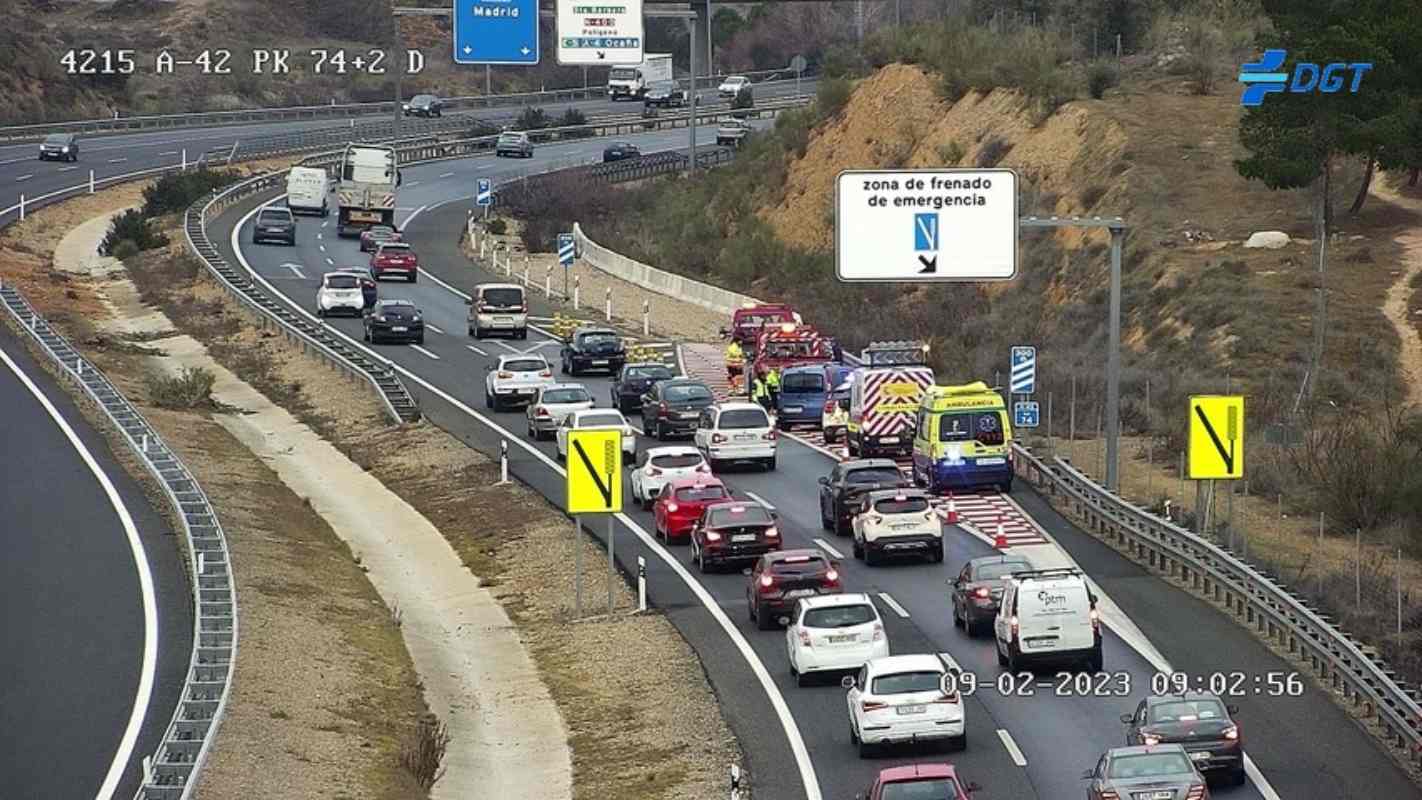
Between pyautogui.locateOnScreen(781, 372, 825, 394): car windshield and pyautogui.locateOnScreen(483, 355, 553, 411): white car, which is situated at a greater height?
pyautogui.locateOnScreen(781, 372, 825, 394): car windshield

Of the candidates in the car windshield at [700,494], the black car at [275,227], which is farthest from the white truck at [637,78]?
the car windshield at [700,494]

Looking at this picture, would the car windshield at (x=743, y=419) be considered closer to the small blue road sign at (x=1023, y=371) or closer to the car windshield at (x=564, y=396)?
the small blue road sign at (x=1023, y=371)

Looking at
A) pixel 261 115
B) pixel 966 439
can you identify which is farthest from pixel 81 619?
pixel 261 115

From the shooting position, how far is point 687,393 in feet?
180

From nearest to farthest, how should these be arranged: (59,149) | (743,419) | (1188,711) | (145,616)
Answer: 1. (1188,711)
2. (145,616)
3. (743,419)
4. (59,149)

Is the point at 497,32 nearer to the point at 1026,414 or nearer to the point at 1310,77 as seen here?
the point at 1310,77

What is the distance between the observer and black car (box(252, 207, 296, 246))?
94750 mm

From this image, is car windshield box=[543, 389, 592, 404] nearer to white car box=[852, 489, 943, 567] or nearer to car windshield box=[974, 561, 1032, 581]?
white car box=[852, 489, 943, 567]

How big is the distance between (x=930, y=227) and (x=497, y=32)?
36516mm

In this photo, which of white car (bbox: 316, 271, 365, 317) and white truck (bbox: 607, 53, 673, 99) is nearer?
white car (bbox: 316, 271, 365, 317)

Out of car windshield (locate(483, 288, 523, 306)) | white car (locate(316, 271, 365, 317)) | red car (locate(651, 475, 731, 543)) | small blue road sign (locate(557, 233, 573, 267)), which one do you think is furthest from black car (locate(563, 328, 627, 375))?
red car (locate(651, 475, 731, 543))

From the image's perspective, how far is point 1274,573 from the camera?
38.3m

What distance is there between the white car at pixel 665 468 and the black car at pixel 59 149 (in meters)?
76.0

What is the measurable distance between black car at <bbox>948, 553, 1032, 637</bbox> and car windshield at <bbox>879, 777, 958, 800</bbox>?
402 inches
